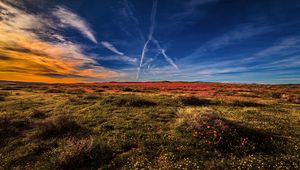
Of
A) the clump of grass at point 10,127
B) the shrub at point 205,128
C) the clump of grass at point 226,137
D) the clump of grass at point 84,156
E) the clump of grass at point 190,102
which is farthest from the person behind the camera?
the clump of grass at point 190,102

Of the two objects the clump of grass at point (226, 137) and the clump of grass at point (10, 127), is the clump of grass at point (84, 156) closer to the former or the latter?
the clump of grass at point (226, 137)

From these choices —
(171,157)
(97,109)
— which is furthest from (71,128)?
(171,157)

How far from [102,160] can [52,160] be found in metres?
2.51

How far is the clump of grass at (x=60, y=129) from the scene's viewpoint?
1209cm

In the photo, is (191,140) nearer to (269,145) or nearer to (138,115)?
(269,145)

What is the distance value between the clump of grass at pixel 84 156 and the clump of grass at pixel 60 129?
3196 mm

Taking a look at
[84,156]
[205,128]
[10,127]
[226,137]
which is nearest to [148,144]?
[84,156]

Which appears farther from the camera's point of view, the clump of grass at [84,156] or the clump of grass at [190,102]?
the clump of grass at [190,102]

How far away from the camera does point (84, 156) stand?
865 cm

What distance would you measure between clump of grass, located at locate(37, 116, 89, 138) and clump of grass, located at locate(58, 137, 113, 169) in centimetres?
A: 320

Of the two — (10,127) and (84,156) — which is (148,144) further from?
(10,127)

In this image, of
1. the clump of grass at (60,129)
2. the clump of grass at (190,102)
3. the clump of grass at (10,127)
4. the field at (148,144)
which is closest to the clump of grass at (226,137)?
the field at (148,144)

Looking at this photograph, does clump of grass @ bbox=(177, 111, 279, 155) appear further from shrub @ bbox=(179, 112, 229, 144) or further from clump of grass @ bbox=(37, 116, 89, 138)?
clump of grass @ bbox=(37, 116, 89, 138)

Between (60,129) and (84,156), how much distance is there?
5151 millimetres
